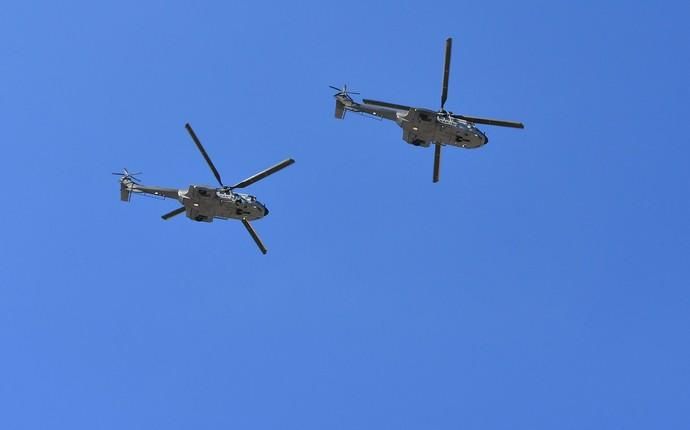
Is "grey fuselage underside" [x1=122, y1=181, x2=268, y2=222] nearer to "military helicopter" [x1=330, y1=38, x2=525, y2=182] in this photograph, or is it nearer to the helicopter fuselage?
the helicopter fuselage

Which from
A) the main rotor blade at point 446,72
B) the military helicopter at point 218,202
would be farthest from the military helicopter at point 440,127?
the military helicopter at point 218,202

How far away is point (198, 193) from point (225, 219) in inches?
95.3

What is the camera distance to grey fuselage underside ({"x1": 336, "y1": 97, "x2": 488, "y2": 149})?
54.3 m

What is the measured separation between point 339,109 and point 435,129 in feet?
23.0

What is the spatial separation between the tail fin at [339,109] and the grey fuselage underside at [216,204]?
26.5ft

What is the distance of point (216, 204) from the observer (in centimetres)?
5406

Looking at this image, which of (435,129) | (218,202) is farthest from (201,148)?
(435,129)

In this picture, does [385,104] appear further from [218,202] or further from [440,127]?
[218,202]

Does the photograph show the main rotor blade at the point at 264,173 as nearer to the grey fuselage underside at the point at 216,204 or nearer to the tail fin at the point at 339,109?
the grey fuselage underside at the point at 216,204

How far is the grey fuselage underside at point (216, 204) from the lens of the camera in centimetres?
5391

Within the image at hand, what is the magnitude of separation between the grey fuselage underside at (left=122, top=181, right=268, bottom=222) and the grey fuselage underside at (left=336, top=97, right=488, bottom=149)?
982cm

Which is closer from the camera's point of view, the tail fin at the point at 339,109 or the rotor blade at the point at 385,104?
the rotor blade at the point at 385,104

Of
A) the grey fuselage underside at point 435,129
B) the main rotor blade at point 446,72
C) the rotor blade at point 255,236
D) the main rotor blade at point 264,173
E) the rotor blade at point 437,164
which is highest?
the main rotor blade at point 446,72

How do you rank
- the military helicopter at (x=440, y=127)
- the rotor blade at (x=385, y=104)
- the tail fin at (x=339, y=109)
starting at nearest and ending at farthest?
the rotor blade at (x=385, y=104), the military helicopter at (x=440, y=127), the tail fin at (x=339, y=109)
